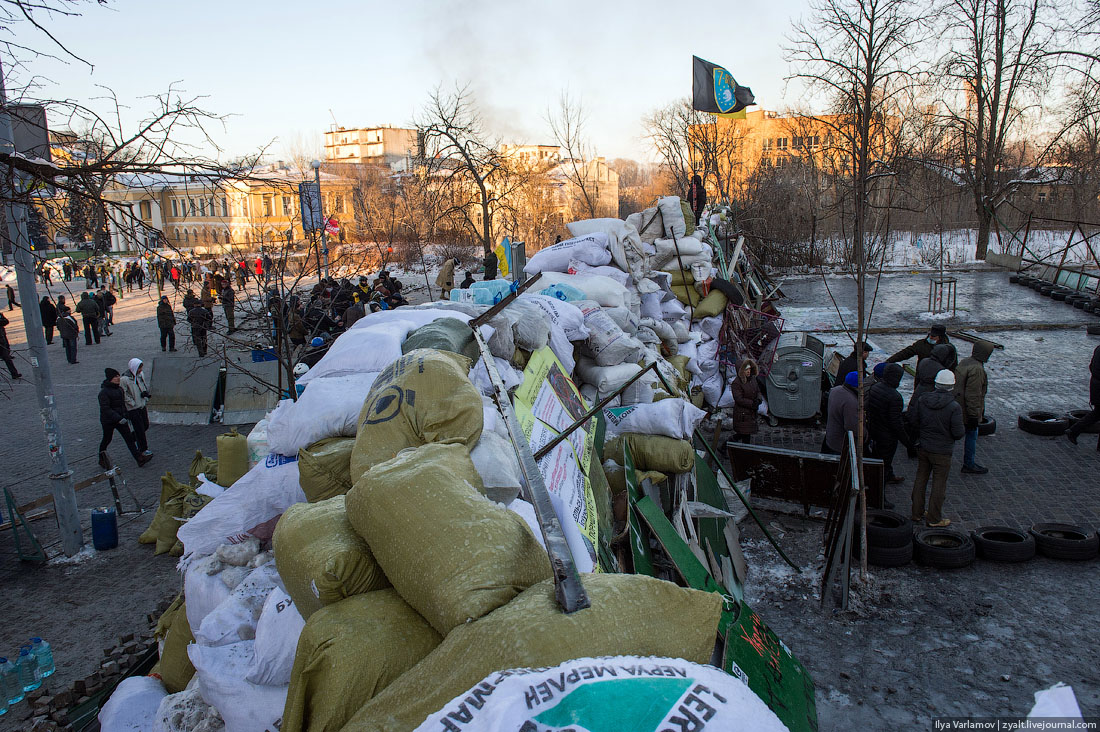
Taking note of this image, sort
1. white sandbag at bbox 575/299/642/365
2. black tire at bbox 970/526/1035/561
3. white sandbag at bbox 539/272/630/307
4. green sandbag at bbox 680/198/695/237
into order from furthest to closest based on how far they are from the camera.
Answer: green sandbag at bbox 680/198/695/237 → white sandbag at bbox 539/272/630/307 → white sandbag at bbox 575/299/642/365 → black tire at bbox 970/526/1035/561

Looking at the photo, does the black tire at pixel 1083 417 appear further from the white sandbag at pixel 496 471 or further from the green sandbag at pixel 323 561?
the green sandbag at pixel 323 561

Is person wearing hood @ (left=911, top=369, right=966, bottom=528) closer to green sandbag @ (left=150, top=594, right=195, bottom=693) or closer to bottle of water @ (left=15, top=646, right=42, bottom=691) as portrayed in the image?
green sandbag @ (left=150, top=594, right=195, bottom=693)

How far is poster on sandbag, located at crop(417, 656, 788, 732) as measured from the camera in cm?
→ 136

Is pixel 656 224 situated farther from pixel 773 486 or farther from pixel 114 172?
pixel 114 172

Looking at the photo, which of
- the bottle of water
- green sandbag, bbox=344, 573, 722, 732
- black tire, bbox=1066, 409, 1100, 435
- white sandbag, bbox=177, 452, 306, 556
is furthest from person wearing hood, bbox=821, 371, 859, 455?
the bottle of water

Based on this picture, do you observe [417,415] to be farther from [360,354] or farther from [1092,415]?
[1092,415]

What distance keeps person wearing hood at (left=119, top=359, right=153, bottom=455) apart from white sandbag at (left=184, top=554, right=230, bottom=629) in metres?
6.39

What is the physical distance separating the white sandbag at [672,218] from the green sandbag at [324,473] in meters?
9.89

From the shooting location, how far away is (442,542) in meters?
2.01

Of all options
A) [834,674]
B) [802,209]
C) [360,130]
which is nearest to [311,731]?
[834,674]

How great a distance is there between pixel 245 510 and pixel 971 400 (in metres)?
6.98

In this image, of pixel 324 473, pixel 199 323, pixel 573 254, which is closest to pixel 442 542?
pixel 324 473

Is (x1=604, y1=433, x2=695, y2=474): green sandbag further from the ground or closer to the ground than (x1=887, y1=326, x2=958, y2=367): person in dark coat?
closer to the ground

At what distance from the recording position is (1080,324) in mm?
13672
